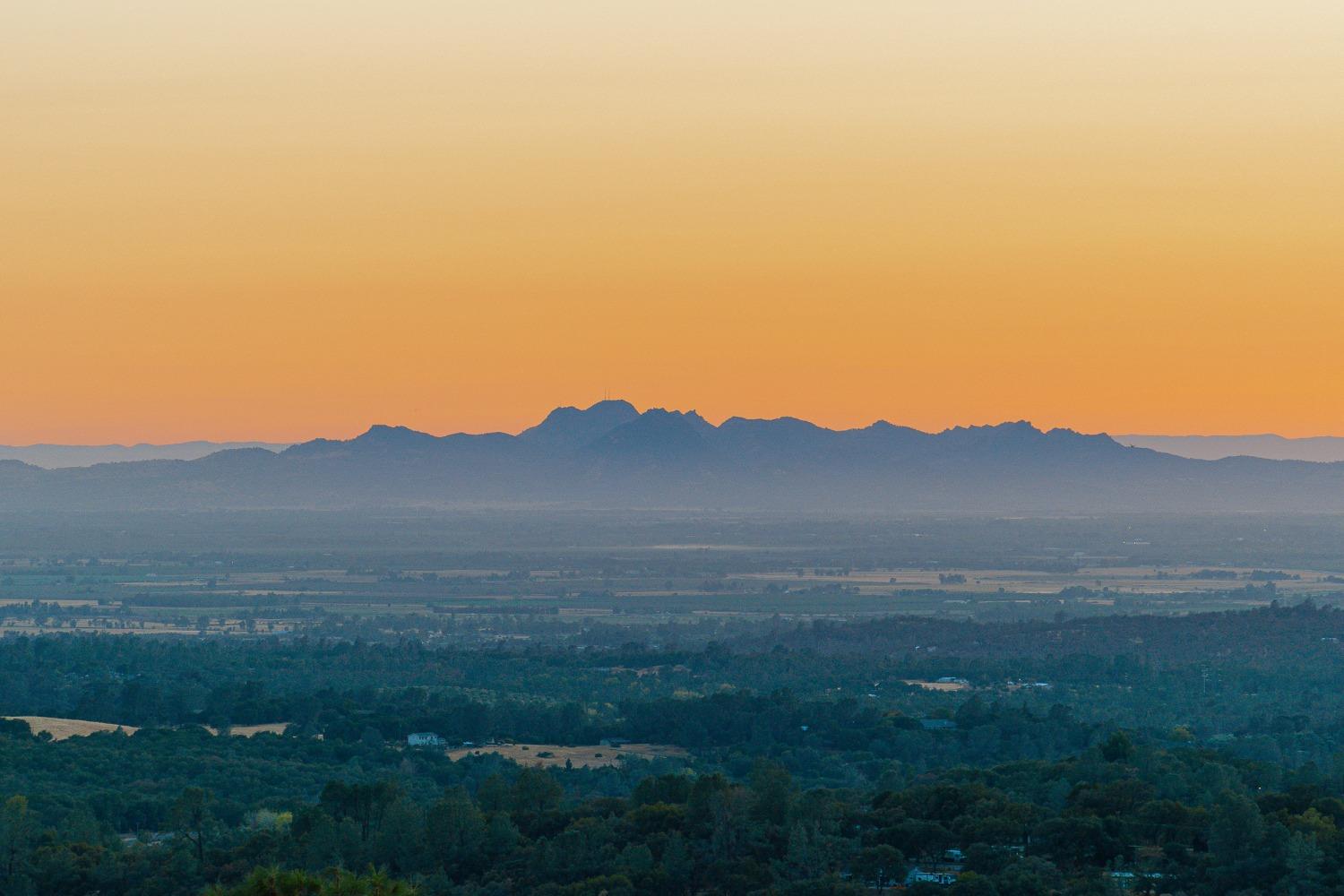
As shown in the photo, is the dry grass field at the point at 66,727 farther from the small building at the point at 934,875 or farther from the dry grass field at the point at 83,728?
the small building at the point at 934,875

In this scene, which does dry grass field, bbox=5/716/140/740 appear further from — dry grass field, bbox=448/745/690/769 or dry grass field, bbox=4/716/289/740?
dry grass field, bbox=448/745/690/769

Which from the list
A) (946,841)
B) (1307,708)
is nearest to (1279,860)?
(946,841)

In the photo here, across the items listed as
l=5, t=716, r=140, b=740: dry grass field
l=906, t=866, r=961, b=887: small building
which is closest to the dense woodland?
l=906, t=866, r=961, b=887: small building

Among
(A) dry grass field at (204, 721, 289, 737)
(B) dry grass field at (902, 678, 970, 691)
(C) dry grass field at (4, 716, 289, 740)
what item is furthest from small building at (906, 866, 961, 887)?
(B) dry grass field at (902, 678, 970, 691)

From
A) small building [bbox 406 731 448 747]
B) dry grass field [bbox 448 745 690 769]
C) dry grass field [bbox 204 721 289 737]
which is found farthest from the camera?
dry grass field [bbox 204 721 289 737]

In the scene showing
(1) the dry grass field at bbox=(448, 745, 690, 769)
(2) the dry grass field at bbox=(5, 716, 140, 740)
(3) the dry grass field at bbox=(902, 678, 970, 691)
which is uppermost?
(3) the dry grass field at bbox=(902, 678, 970, 691)

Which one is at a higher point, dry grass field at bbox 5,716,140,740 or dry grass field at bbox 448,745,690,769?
dry grass field at bbox 5,716,140,740

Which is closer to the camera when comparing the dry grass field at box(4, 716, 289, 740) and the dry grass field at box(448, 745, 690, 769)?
the dry grass field at box(448, 745, 690, 769)

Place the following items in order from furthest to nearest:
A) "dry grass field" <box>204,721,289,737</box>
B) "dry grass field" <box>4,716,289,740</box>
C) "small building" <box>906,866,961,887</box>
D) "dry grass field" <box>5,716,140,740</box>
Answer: "dry grass field" <box>204,721,289,737</box>, "dry grass field" <box>4,716,289,740</box>, "dry grass field" <box>5,716,140,740</box>, "small building" <box>906,866,961,887</box>

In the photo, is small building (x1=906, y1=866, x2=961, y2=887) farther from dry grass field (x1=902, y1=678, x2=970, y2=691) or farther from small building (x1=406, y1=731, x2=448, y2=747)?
dry grass field (x1=902, y1=678, x2=970, y2=691)
